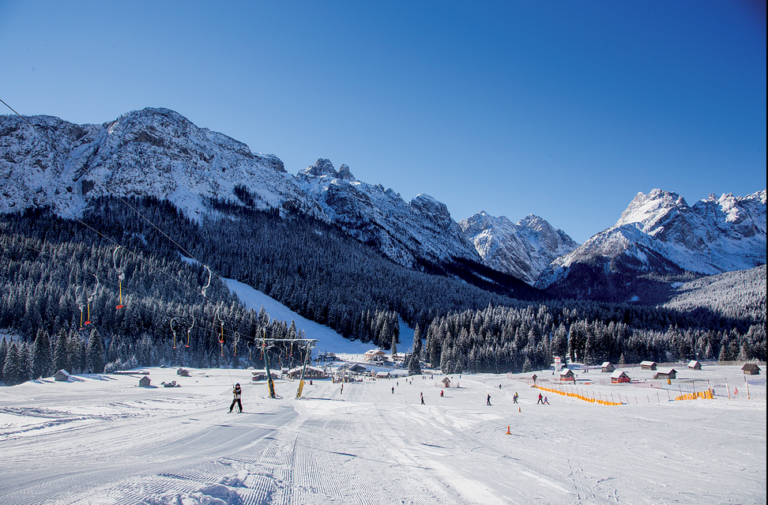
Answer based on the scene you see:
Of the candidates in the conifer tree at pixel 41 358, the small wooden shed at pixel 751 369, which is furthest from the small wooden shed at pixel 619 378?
the conifer tree at pixel 41 358

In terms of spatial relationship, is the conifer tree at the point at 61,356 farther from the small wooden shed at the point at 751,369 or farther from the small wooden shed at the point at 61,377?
the small wooden shed at the point at 751,369

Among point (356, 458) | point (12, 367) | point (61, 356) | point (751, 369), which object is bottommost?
point (12, 367)

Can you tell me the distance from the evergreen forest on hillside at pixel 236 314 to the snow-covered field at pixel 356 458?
18.9 metres

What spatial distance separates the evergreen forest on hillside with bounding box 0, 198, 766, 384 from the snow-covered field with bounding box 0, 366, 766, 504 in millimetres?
18852

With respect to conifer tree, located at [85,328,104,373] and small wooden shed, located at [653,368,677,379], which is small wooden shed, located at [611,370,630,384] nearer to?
small wooden shed, located at [653,368,677,379]

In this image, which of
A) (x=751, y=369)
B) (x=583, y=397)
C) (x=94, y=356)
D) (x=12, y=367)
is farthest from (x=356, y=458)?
(x=751, y=369)

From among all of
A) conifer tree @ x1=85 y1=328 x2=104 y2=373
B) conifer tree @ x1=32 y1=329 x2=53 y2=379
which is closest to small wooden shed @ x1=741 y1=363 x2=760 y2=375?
conifer tree @ x1=85 y1=328 x2=104 y2=373

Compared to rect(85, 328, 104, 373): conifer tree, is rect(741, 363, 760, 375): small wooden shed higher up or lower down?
higher up

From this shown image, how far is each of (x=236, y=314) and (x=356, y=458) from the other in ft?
268

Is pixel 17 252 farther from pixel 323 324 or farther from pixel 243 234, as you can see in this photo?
pixel 243 234

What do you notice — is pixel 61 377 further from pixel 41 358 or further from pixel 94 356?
pixel 94 356

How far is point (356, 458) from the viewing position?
1261cm

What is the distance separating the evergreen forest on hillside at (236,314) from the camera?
72.2 metres

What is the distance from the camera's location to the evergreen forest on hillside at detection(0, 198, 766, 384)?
72.2 metres
